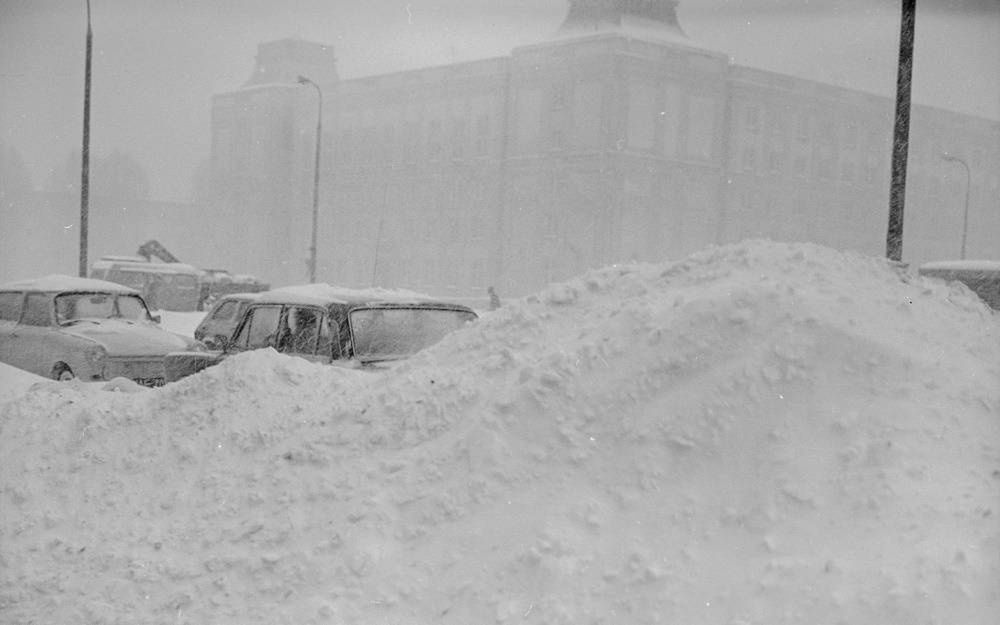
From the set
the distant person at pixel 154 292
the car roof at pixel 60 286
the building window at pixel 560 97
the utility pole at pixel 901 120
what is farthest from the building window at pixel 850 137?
the car roof at pixel 60 286

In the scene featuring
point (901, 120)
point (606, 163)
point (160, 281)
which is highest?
point (606, 163)

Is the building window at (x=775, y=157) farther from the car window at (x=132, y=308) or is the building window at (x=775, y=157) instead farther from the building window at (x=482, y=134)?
the car window at (x=132, y=308)

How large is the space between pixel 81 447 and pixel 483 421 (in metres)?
2.63

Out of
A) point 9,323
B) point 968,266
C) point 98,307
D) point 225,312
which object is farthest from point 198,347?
point 968,266

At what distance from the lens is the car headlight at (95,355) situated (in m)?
11.8

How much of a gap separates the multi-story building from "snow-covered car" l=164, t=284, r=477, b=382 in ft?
140

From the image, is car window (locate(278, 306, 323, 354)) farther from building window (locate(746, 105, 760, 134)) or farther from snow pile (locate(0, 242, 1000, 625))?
building window (locate(746, 105, 760, 134))

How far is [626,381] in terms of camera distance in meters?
5.27

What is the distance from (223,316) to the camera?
1304 cm

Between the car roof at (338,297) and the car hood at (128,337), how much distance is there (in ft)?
9.52

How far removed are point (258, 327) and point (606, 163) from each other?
4518 cm

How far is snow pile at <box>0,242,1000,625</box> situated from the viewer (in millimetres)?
4328

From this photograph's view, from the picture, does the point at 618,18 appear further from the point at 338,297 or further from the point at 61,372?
the point at 338,297

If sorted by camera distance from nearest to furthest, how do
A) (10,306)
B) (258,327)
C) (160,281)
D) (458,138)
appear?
1. (258,327)
2. (10,306)
3. (160,281)
4. (458,138)
